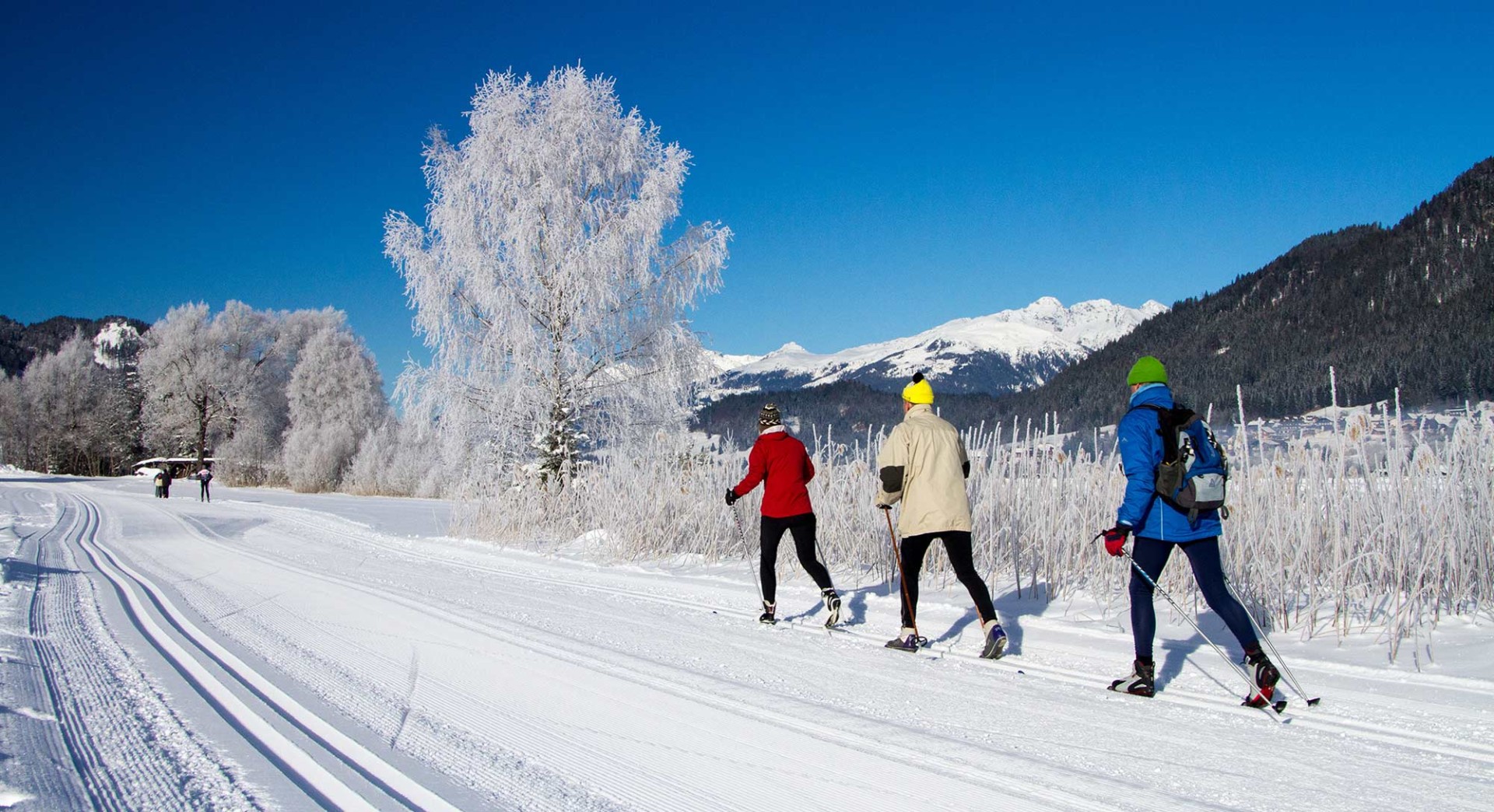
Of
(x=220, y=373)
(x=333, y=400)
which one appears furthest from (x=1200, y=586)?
(x=220, y=373)

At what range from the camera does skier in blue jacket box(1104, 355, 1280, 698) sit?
12.9ft

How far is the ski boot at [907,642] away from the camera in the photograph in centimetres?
504

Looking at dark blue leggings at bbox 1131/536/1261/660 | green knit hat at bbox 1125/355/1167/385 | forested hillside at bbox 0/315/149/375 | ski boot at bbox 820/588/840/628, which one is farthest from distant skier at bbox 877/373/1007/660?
forested hillside at bbox 0/315/149/375

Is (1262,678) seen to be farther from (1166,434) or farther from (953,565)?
(953,565)

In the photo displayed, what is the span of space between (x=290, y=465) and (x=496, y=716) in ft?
134

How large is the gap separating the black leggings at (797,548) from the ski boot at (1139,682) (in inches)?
88.2

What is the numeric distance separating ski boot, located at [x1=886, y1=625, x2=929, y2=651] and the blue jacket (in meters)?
1.56

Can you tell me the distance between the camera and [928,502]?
16.5 feet

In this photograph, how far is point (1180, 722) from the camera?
140 inches

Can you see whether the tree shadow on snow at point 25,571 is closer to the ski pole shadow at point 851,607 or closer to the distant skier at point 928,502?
the ski pole shadow at point 851,607

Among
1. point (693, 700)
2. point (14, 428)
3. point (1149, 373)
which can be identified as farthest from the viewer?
point (14, 428)

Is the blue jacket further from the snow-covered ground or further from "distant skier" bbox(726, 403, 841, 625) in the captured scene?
"distant skier" bbox(726, 403, 841, 625)

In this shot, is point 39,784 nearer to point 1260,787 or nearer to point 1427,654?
point 1260,787

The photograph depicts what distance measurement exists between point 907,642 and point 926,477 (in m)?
1.05
